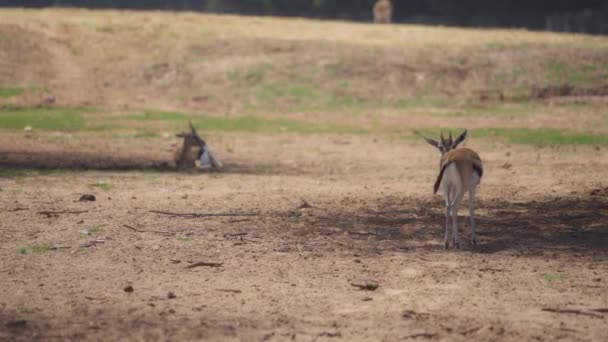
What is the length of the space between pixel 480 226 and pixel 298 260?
2.84 meters

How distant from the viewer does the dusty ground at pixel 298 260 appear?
279 inches

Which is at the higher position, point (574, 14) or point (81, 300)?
point (574, 14)

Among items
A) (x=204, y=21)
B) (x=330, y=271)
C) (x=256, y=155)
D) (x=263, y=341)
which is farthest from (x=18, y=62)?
(x=263, y=341)

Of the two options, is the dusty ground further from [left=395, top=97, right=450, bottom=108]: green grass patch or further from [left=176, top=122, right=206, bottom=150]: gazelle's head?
[left=395, top=97, right=450, bottom=108]: green grass patch

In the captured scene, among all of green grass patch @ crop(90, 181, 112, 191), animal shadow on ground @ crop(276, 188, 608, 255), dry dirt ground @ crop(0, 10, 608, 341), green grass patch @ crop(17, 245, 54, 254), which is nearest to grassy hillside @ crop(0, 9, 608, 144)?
dry dirt ground @ crop(0, 10, 608, 341)

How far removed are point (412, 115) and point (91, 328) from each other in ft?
67.1

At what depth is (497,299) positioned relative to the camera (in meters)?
7.82

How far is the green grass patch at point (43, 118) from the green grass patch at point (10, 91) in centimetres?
200

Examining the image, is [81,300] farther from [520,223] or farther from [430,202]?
[430,202]

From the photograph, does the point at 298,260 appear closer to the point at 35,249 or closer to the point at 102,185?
the point at 35,249

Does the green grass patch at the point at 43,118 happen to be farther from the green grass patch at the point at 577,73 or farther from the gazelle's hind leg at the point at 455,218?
the gazelle's hind leg at the point at 455,218

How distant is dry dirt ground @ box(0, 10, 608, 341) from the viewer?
23.8 ft

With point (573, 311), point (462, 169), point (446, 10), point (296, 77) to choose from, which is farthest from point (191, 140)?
point (446, 10)

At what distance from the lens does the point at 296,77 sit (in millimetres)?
30391
